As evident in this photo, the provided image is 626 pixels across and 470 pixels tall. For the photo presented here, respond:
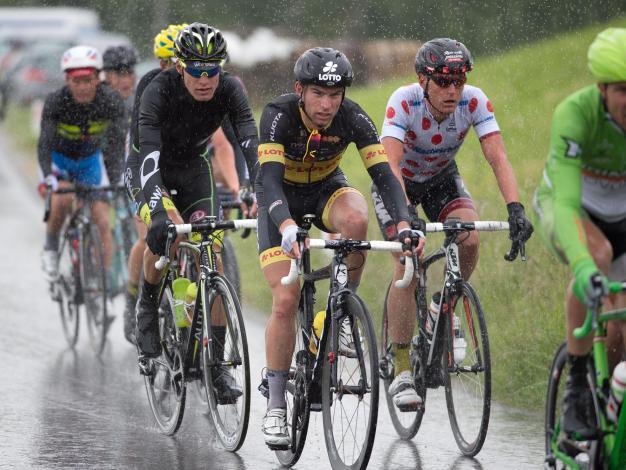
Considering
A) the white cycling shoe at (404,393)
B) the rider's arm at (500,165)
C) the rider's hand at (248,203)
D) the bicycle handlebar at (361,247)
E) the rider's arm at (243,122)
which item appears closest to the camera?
the bicycle handlebar at (361,247)

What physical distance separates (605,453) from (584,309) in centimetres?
58

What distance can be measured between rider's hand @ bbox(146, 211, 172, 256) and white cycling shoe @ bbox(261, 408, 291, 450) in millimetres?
1171

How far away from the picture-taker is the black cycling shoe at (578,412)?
4832 millimetres

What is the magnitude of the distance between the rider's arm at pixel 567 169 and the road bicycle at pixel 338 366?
130cm

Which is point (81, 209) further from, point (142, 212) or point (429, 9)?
point (429, 9)

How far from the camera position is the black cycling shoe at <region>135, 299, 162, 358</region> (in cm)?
778

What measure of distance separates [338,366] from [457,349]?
0.88 meters

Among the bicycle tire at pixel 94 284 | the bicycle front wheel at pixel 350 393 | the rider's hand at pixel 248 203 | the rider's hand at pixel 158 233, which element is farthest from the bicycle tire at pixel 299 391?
the bicycle tire at pixel 94 284

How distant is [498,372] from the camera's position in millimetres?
8664

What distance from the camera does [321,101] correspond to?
6.36 m

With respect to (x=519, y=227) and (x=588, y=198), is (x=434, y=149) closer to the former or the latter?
(x=519, y=227)

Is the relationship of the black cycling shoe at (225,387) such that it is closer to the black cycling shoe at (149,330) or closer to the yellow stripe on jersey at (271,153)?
the black cycling shoe at (149,330)

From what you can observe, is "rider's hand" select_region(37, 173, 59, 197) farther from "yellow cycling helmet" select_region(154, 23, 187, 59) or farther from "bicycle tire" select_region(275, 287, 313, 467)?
"bicycle tire" select_region(275, 287, 313, 467)

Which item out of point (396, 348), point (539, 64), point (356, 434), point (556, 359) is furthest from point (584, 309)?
point (539, 64)
